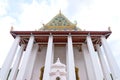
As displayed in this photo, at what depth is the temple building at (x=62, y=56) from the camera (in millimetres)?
10452

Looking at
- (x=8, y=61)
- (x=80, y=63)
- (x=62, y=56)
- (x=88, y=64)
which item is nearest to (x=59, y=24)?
(x=62, y=56)

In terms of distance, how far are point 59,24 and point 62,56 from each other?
368cm

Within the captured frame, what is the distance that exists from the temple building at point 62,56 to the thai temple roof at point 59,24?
0.45m

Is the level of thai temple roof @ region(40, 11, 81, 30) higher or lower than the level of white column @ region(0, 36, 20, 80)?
higher

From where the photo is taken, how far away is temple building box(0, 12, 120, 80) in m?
10.5

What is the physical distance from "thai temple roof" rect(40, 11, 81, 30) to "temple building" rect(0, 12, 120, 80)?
17.6 inches

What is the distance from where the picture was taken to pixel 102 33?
12.4 metres

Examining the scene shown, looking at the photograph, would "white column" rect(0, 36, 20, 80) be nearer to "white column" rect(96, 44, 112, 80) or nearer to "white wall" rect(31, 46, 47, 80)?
"white wall" rect(31, 46, 47, 80)

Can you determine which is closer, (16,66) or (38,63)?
(16,66)

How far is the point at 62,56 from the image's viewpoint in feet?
45.6

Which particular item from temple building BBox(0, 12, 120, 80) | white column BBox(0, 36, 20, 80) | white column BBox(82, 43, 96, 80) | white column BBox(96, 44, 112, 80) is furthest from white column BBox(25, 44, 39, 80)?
white column BBox(96, 44, 112, 80)

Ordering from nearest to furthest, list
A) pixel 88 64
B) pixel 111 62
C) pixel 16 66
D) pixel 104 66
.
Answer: pixel 111 62 < pixel 16 66 < pixel 104 66 < pixel 88 64

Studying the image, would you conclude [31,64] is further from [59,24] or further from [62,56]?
[59,24]

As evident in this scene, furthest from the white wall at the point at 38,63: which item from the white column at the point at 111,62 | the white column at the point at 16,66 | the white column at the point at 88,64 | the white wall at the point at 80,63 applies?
the white column at the point at 111,62
